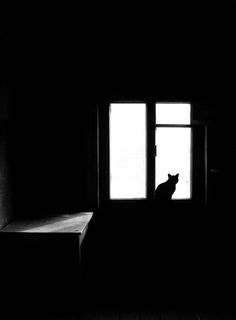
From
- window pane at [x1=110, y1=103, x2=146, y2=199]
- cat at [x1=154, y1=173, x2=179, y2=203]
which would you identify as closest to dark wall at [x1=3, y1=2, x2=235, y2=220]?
window pane at [x1=110, y1=103, x2=146, y2=199]

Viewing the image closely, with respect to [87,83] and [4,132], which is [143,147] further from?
[4,132]

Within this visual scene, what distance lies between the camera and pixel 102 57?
4492 mm

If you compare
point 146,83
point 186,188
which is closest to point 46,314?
point 186,188

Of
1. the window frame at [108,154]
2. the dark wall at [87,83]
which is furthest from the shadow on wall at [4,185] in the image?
the window frame at [108,154]

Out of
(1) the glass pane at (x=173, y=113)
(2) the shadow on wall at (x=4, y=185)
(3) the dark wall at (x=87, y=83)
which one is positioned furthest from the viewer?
(1) the glass pane at (x=173, y=113)

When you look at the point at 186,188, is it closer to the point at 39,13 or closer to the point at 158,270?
the point at 158,270

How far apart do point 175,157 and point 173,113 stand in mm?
560

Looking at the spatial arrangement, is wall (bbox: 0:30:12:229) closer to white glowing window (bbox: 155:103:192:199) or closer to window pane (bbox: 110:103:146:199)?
window pane (bbox: 110:103:146:199)

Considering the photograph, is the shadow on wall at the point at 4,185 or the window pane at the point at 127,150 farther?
the window pane at the point at 127,150

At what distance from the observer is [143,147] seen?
4746mm

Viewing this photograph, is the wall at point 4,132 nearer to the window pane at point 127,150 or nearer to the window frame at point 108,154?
the window frame at point 108,154

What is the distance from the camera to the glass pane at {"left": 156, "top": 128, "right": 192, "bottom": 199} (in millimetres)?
4781

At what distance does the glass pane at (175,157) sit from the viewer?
478 centimetres

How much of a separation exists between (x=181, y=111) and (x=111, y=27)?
4.39 ft
